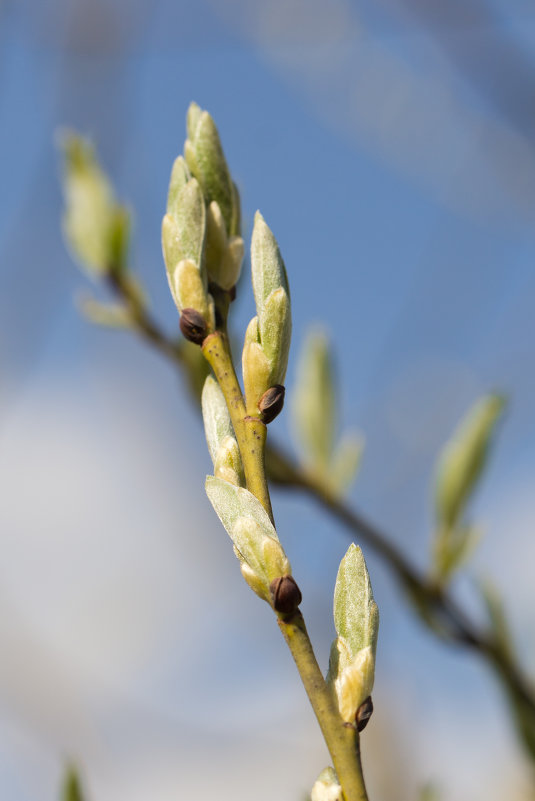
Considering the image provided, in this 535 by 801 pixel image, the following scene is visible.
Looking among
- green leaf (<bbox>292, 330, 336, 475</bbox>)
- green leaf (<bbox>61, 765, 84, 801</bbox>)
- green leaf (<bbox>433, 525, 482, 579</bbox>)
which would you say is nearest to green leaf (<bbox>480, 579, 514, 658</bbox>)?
green leaf (<bbox>433, 525, 482, 579</bbox>)

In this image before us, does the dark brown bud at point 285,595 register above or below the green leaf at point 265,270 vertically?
below

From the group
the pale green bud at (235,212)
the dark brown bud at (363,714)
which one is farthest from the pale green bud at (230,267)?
the dark brown bud at (363,714)

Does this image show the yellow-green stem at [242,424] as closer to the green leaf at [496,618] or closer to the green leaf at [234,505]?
the green leaf at [234,505]

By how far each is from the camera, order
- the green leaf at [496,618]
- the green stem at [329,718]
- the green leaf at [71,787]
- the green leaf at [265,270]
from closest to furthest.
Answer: the green stem at [329,718]
the green leaf at [265,270]
the green leaf at [71,787]
the green leaf at [496,618]

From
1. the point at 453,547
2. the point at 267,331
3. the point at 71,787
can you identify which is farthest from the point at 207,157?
the point at 453,547

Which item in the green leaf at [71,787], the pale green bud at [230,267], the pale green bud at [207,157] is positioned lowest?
the green leaf at [71,787]

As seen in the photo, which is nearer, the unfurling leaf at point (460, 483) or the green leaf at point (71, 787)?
the green leaf at point (71, 787)
